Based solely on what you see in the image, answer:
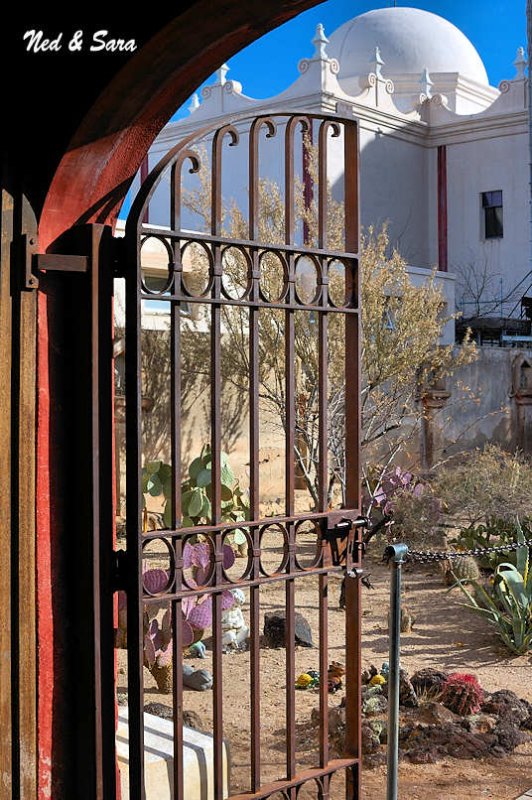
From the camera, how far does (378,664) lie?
626 centimetres

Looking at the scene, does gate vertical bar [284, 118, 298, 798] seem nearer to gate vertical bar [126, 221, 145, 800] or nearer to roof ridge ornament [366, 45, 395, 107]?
gate vertical bar [126, 221, 145, 800]

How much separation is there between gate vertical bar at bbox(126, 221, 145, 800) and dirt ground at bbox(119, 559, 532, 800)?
145cm

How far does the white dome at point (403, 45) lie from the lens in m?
24.0

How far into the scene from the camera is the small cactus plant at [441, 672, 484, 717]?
17.3ft

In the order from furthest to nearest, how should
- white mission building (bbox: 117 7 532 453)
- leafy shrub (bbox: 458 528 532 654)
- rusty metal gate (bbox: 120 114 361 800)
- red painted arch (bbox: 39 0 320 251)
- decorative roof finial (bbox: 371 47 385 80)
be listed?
decorative roof finial (bbox: 371 47 385 80), white mission building (bbox: 117 7 532 453), leafy shrub (bbox: 458 528 532 654), rusty metal gate (bbox: 120 114 361 800), red painted arch (bbox: 39 0 320 251)

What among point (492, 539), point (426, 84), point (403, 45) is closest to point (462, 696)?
point (492, 539)

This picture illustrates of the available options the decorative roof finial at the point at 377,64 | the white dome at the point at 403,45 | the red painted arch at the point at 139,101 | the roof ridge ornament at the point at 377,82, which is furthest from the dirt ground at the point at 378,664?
the white dome at the point at 403,45

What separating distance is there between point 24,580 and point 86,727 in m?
0.50

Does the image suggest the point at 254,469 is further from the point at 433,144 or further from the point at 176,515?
the point at 433,144

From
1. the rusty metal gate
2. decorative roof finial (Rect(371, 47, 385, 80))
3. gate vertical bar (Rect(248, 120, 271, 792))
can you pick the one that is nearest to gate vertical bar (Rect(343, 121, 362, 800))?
the rusty metal gate

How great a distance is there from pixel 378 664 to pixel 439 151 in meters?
19.3

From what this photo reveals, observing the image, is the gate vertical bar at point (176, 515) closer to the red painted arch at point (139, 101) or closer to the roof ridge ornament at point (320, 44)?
the red painted arch at point (139, 101)

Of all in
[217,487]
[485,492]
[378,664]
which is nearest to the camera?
[217,487]

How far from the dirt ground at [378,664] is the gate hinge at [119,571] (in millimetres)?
1727
